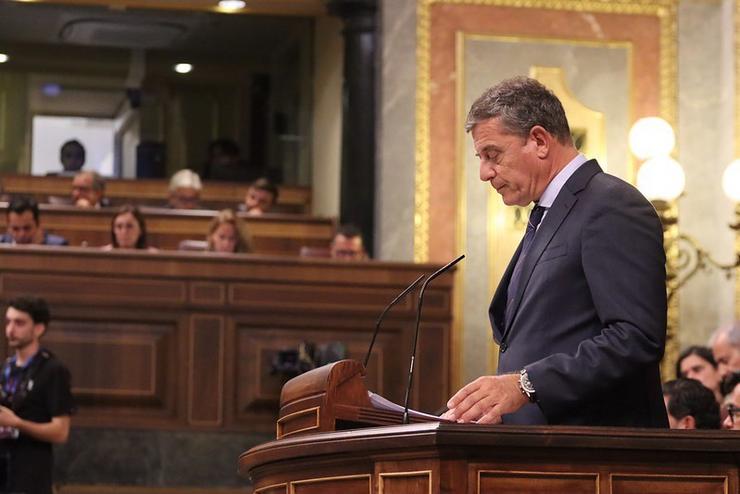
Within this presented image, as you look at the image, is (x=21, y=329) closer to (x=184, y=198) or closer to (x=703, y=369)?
(x=703, y=369)

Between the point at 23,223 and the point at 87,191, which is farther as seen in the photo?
the point at 87,191

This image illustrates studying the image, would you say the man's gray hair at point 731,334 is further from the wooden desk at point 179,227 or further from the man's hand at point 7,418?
the wooden desk at point 179,227

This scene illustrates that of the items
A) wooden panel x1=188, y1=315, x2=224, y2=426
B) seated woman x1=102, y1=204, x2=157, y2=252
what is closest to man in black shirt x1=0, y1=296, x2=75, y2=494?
wooden panel x1=188, y1=315, x2=224, y2=426

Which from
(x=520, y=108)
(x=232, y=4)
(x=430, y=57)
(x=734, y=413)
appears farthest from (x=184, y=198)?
(x=520, y=108)

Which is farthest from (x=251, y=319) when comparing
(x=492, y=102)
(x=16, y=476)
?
(x=492, y=102)

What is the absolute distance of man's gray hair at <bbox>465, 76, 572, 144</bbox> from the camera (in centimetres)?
338

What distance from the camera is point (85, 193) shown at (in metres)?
11.6

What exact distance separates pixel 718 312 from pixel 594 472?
351 inches

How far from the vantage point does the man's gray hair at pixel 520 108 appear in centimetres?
338

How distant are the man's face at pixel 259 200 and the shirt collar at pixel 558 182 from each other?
350 inches

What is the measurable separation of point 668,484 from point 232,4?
10359 mm

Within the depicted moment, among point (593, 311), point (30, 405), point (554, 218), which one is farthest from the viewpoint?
point (30, 405)

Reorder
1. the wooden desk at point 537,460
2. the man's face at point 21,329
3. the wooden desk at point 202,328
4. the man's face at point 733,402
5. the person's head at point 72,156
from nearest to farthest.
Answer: the wooden desk at point 537,460
the man's face at point 733,402
the man's face at point 21,329
the wooden desk at point 202,328
the person's head at point 72,156

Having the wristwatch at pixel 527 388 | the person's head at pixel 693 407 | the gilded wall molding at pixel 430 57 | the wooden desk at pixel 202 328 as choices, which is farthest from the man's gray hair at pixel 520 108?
the gilded wall molding at pixel 430 57
